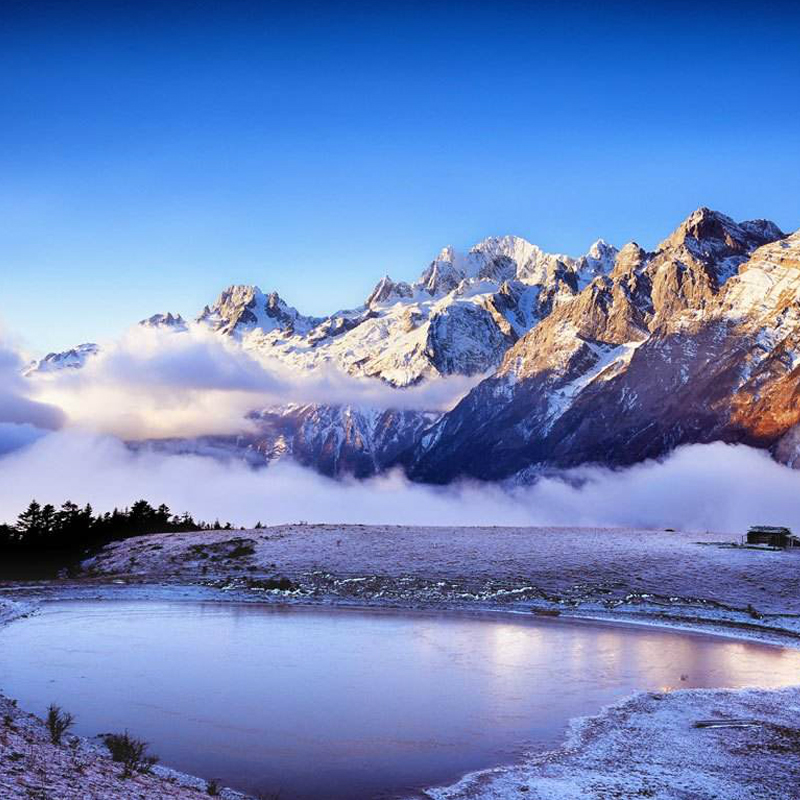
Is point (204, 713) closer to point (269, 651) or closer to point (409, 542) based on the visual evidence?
point (269, 651)

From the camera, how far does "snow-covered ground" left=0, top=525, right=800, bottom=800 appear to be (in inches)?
973

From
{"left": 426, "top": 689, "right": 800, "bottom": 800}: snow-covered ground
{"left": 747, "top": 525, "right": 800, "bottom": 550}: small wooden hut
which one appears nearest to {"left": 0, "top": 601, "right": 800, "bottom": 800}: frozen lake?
{"left": 426, "top": 689, "right": 800, "bottom": 800}: snow-covered ground

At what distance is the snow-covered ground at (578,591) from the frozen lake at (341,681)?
267 centimetres

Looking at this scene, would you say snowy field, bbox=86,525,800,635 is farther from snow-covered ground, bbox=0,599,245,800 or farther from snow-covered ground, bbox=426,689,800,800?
snow-covered ground, bbox=0,599,245,800

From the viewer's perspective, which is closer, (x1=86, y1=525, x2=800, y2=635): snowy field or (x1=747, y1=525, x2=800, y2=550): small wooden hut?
(x1=86, y1=525, x2=800, y2=635): snowy field

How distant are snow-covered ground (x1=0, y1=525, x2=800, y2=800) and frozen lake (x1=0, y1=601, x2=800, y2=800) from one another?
267 cm

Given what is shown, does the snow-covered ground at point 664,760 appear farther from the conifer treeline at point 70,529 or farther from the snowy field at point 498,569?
the conifer treeline at point 70,529

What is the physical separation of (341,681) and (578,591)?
36.4 metres

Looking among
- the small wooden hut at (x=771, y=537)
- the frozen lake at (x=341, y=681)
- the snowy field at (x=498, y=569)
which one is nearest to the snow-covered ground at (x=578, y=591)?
the snowy field at (x=498, y=569)

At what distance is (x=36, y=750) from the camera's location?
848 inches

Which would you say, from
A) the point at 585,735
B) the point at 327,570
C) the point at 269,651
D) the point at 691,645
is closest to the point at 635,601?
the point at 691,645

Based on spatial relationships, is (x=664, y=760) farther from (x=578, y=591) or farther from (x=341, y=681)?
(x=578, y=591)

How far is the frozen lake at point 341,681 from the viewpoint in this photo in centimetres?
2641

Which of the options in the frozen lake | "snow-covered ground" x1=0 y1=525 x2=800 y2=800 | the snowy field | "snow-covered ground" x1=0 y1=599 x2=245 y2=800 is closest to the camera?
"snow-covered ground" x1=0 y1=599 x2=245 y2=800
